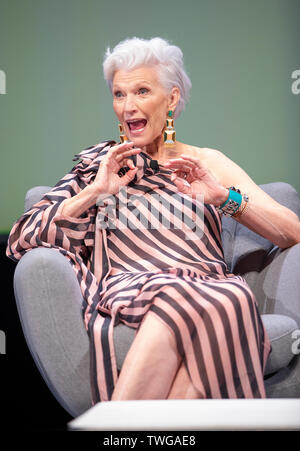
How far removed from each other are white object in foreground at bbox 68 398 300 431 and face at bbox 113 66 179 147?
1540 mm

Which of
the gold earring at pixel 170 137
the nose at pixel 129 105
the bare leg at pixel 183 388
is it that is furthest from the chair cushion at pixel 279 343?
the nose at pixel 129 105

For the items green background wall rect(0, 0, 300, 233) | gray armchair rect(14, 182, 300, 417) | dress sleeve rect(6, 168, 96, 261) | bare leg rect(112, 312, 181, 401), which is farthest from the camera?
green background wall rect(0, 0, 300, 233)

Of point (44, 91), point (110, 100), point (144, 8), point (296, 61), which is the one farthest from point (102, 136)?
point (296, 61)

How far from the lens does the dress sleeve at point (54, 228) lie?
1929 mm

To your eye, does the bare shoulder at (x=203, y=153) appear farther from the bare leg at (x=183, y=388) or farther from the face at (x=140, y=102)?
the bare leg at (x=183, y=388)

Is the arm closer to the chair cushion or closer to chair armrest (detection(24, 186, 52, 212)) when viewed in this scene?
the chair cushion

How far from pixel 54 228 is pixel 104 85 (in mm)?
1176

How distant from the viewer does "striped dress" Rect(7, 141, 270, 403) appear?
4.99 ft

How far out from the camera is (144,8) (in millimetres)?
2828

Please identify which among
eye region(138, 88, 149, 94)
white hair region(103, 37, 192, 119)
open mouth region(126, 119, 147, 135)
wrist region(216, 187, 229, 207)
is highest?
white hair region(103, 37, 192, 119)

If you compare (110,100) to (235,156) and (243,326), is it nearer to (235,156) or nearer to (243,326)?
(235,156)

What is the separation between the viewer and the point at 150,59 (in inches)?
85.0

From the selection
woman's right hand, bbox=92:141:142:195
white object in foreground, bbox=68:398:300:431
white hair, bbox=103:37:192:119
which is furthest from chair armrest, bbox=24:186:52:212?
white object in foreground, bbox=68:398:300:431

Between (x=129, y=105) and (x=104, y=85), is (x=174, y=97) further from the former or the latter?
(x=104, y=85)
